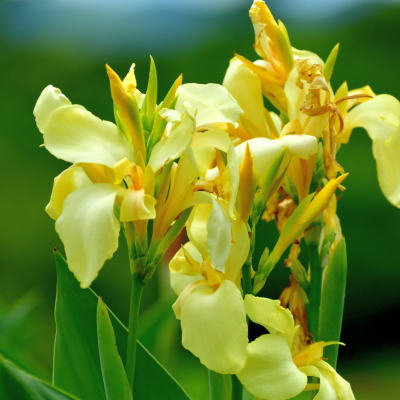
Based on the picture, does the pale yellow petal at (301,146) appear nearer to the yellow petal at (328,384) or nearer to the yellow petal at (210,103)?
the yellow petal at (210,103)

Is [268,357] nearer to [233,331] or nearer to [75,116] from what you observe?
[233,331]

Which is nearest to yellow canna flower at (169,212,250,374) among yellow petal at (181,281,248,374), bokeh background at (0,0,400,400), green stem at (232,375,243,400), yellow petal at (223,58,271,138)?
yellow petal at (181,281,248,374)

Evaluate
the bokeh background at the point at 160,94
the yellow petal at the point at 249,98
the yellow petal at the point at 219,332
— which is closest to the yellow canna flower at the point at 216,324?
the yellow petal at the point at 219,332

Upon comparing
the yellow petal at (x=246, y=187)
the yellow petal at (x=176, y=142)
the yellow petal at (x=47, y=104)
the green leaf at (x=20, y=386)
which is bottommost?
the green leaf at (x=20, y=386)

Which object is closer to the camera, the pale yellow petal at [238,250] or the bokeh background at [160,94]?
the pale yellow petal at [238,250]

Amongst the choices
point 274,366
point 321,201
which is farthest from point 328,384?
point 321,201

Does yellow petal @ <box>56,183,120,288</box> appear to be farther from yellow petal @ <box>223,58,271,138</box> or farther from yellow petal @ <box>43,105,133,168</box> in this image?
yellow petal @ <box>223,58,271,138</box>

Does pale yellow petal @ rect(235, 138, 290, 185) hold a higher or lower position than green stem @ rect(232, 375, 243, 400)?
higher
